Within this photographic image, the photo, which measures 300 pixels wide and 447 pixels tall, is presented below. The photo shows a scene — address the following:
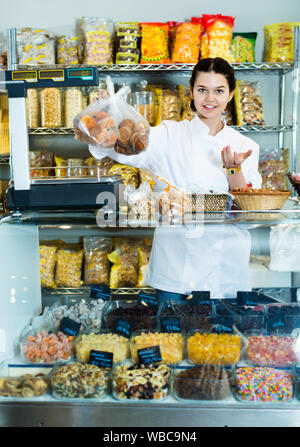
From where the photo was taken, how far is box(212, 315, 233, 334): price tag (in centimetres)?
155

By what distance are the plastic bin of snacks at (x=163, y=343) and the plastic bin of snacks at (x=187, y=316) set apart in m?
0.04

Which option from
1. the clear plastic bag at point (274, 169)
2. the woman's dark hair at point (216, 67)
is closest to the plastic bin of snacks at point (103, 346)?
the woman's dark hair at point (216, 67)

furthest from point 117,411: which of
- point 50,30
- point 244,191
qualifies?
point 50,30

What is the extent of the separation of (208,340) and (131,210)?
19.4 inches

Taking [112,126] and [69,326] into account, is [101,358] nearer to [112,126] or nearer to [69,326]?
[69,326]

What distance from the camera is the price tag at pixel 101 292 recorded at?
5.71 feet

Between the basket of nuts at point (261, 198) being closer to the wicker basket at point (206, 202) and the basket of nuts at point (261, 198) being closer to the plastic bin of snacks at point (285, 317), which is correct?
the wicker basket at point (206, 202)

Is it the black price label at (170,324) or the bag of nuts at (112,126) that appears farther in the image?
the black price label at (170,324)

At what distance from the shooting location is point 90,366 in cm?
146

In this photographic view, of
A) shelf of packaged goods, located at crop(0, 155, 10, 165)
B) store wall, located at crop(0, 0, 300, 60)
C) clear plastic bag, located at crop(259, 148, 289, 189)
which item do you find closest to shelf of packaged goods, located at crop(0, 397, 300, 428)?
clear plastic bag, located at crop(259, 148, 289, 189)

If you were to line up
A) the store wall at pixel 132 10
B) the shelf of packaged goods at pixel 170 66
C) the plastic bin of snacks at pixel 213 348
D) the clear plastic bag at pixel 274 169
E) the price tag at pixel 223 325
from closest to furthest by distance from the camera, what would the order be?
the plastic bin of snacks at pixel 213 348 → the price tag at pixel 223 325 → the shelf of packaged goods at pixel 170 66 → the clear plastic bag at pixel 274 169 → the store wall at pixel 132 10

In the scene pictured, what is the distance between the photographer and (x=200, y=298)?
1747 millimetres

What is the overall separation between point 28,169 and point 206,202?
562mm

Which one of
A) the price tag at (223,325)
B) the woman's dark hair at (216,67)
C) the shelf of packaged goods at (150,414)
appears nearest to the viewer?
the shelf of packaged goods at (150,414)
